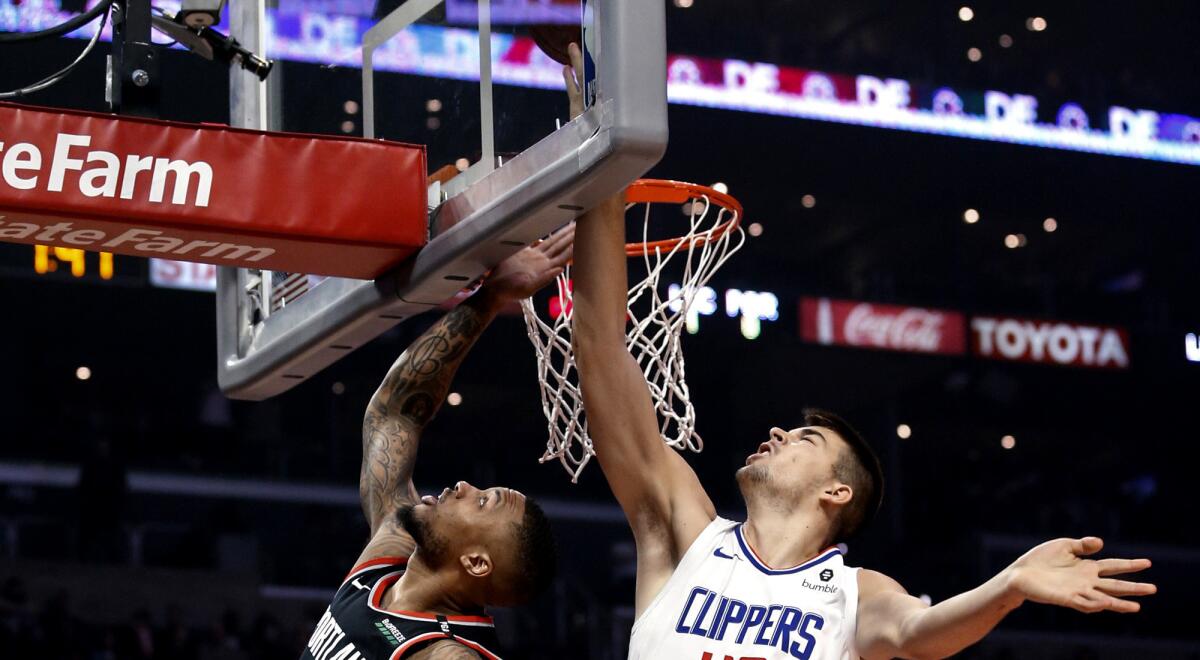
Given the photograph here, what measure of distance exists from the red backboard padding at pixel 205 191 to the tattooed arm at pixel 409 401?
447 mm

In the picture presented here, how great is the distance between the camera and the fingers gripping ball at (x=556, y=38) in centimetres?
335

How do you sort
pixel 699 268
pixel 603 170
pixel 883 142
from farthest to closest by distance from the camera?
pixel 883 142
pixel 699 268
pixel 603 170

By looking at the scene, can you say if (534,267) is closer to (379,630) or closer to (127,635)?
(379,630)

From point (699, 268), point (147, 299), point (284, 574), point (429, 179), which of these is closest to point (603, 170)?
point (429, 179)

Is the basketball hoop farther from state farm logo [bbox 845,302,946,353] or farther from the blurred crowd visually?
state farm logo [bbox 845,302,946,353]

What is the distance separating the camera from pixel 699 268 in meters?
4.40

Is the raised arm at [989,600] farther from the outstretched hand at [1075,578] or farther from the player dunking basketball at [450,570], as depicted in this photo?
the player dunking basketball at [450,570]

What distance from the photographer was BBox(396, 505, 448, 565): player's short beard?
3.69 meters

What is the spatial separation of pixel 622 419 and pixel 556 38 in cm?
86

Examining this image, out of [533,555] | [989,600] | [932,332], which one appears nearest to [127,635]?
[932,332]

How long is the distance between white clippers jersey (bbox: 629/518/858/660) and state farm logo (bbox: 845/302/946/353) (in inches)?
508

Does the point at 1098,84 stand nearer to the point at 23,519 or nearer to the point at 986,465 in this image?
the point at 986,465

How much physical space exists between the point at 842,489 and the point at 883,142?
44.3 feet

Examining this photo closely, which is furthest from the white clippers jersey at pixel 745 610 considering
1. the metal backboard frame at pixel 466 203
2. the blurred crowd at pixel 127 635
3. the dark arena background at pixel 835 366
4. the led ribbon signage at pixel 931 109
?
the led ribbon signage at pixel 931 109
